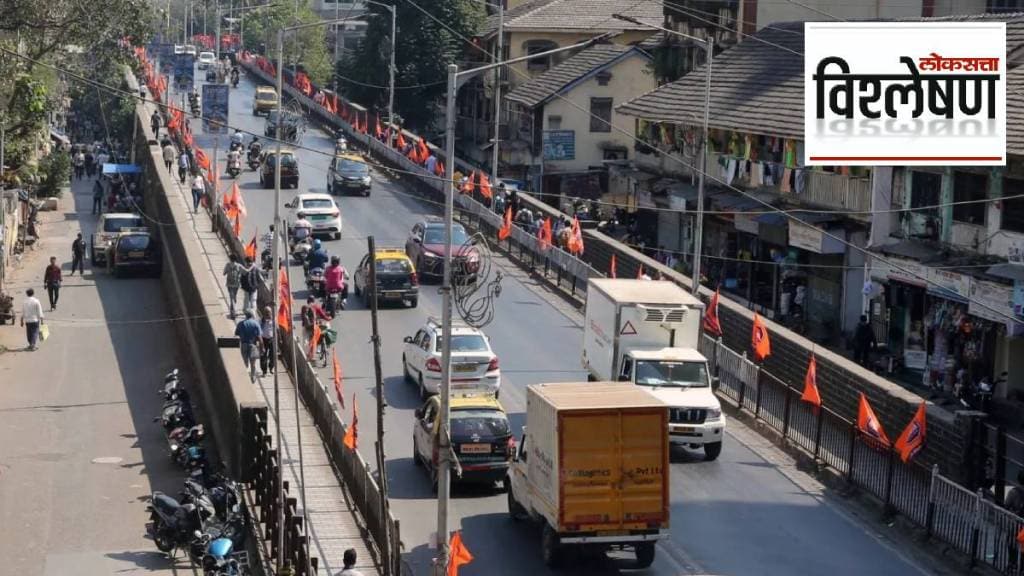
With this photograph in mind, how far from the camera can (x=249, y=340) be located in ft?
115

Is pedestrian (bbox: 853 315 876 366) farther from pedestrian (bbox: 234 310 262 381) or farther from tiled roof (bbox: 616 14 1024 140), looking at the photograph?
pedestrian (bbox: 234 310 262 381)

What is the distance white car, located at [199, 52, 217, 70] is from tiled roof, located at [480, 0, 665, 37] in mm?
38966

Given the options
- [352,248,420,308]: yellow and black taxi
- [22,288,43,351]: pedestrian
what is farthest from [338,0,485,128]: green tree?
[352,248,420,308]: yellow and black taxi

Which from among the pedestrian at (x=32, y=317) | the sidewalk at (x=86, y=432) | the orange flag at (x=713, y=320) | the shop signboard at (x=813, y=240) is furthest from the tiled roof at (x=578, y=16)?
the orange flag at (x=713, y=320)

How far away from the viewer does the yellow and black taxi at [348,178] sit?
61281 mm

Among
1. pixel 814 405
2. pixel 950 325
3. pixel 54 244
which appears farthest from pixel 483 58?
pixel 814 405

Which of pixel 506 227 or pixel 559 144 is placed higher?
pixel 559 144

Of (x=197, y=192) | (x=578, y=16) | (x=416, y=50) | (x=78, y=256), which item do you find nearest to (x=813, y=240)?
(x=197, y=192)

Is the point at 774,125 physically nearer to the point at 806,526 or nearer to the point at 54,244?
the point at 806,526

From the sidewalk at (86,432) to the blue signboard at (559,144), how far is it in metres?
20.4

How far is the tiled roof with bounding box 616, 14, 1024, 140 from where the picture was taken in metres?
45.6

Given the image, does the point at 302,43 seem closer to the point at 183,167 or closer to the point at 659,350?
the point at 183,167

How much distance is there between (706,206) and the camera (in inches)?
2066

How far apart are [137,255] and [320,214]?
28.9 feet
